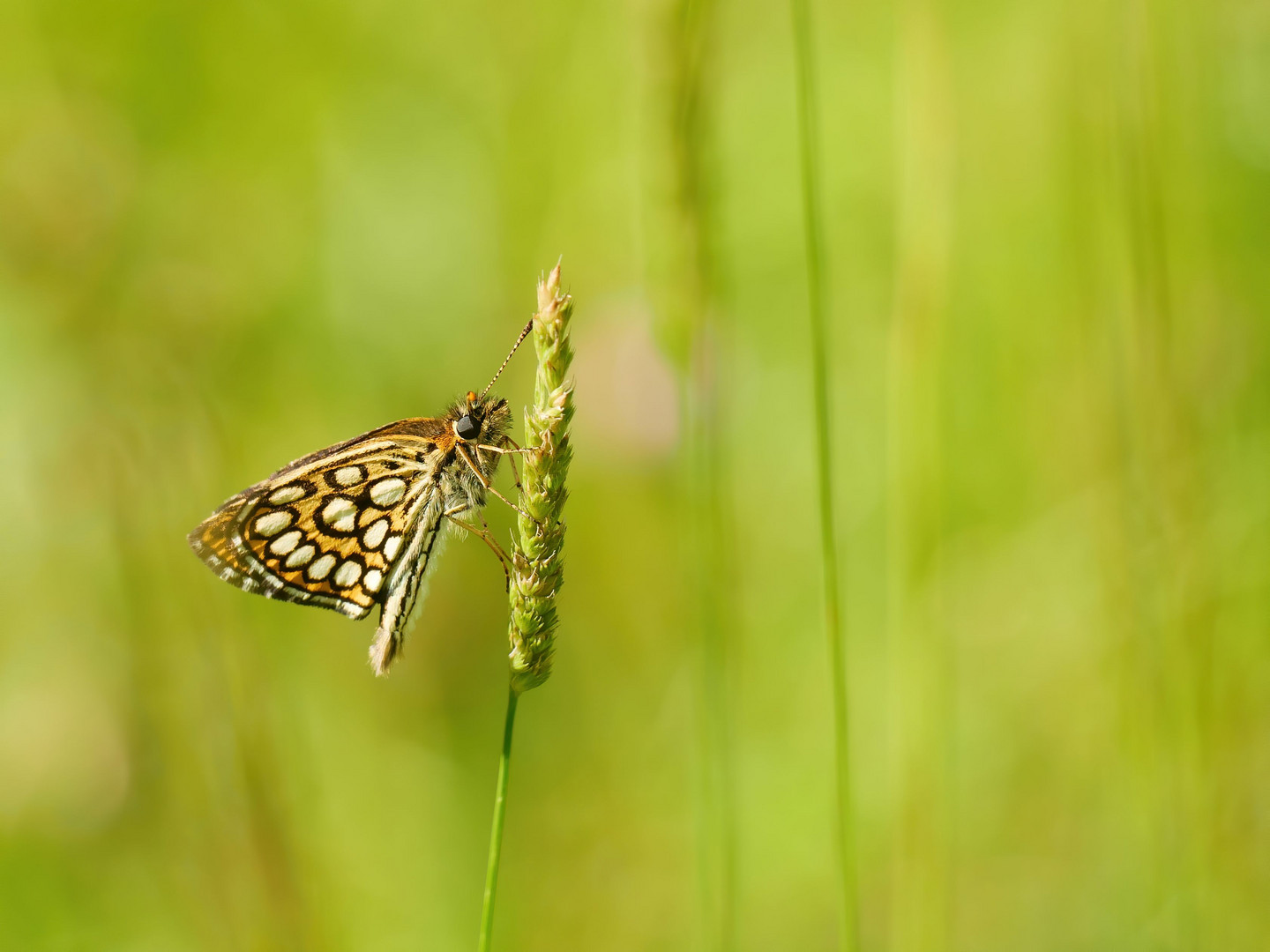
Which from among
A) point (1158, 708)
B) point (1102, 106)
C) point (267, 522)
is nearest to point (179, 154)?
point (267, 522)

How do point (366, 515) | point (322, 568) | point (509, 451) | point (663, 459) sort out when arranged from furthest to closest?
point (663, 459)
point (366, 515)
point (322, 568)
point (509, 451)

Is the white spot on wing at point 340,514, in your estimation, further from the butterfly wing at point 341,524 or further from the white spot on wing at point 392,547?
Result: the white spot on wing at point 392,547

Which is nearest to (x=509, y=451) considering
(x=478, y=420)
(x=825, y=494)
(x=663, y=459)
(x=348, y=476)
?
(x=478, y=420)

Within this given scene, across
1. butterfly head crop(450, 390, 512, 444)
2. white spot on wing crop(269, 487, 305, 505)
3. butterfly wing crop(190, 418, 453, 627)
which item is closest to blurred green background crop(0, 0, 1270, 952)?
butterfly wing crop(190, 418, 453, 627)

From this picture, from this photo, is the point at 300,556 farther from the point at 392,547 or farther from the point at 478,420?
A: the point at 478,420

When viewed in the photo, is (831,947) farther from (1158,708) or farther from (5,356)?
(5,356)

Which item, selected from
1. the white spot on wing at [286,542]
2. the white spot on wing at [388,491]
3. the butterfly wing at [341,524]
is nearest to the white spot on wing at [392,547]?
the butterfly wing at [341,524]

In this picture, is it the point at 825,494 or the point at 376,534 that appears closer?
the point at 825,494

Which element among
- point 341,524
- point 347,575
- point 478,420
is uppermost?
point 478,420
